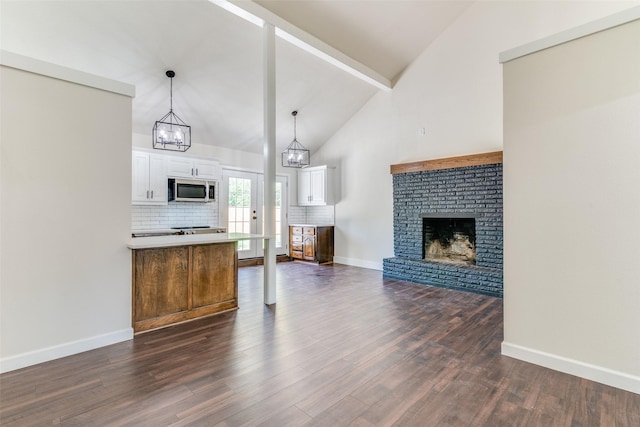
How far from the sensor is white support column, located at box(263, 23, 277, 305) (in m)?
3.79

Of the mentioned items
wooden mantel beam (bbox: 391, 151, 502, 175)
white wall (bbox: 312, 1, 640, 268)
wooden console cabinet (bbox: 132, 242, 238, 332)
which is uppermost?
white wall (bbox: 312, 1, 640, 268)

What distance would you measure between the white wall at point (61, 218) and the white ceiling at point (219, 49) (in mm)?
1458

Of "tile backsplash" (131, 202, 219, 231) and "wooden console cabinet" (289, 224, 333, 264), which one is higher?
"tile backsplash" (131, 202, 219, 231)

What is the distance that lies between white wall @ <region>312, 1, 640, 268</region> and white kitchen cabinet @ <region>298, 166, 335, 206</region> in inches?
11.6

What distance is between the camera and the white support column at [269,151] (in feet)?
12.4

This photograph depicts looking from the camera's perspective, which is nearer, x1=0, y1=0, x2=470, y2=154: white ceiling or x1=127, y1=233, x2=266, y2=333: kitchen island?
x1=127, y1=233, x2=266, y2=333: kitchen island

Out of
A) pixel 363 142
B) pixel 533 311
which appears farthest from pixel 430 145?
pixel 533 311

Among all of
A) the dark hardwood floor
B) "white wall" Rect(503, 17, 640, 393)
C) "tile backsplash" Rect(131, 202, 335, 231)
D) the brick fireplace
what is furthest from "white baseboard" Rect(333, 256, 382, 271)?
"white wall" Rect(503, 17, 640, 393)

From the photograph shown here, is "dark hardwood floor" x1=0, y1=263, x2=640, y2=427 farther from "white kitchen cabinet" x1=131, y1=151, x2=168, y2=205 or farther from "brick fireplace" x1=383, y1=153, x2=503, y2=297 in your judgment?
"white kitchen cabinet" x1=131, y1=151, x2=168, y2=205

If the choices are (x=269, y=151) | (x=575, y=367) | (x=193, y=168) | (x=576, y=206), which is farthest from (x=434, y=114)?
(x=193, y=168)

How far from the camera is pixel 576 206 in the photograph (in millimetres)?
2223

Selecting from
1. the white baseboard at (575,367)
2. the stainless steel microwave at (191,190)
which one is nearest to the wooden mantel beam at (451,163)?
the white baseboard at (575,367)

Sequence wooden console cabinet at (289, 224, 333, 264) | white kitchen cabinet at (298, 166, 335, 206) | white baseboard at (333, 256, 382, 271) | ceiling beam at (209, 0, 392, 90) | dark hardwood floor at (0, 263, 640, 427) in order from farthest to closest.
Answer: white kitchen cabinet at (298, 166, 335, 206) → wooden console cabinet at (289, 224, 333, 264) → white baseboard at (333, 256, 382, 271) → ceiling beam at (209, 0, 392, 90) → dark hardwood floor at (0, 263, 640, 427)

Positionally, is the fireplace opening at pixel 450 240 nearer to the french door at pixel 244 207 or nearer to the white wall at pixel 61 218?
the french door at pixel 244 207
